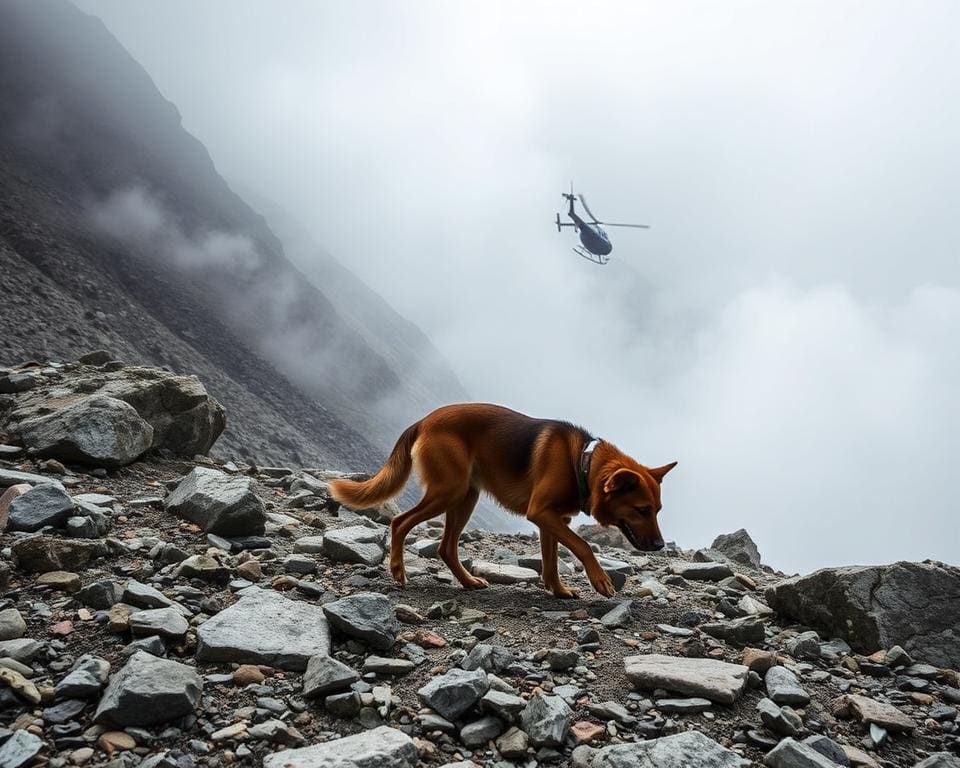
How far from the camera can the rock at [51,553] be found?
443cm

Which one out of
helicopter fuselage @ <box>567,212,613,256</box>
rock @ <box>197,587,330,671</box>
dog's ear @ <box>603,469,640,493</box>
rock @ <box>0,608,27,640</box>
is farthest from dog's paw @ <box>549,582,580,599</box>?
helicopter fuselage @ <box>567,212,613,256</box>

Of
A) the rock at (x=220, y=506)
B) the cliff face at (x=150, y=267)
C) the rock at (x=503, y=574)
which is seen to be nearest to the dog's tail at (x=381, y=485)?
the rock at (x=220, y=506)

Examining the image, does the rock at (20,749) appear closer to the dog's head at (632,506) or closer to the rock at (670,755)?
the rock at (670,755)

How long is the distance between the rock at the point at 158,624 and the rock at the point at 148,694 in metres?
0.46

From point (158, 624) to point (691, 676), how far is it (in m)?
3.28

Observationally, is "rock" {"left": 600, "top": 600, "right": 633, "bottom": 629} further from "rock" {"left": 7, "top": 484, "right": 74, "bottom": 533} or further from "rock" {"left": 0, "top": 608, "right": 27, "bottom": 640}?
"rock" {"left": 7, "top": 484, "right": 74, "bottom": 533}

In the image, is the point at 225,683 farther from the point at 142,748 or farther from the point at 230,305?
the point at 230,305

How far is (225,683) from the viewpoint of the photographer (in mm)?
3514

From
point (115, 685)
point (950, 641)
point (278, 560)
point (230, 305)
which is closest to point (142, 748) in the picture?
point (115, 685)

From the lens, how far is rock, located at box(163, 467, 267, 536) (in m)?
5.92

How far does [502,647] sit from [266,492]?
5.26 m

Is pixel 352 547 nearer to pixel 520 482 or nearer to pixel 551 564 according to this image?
pixel 520 482

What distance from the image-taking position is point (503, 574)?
656cm

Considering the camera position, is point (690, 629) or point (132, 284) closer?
point (690, 629)
